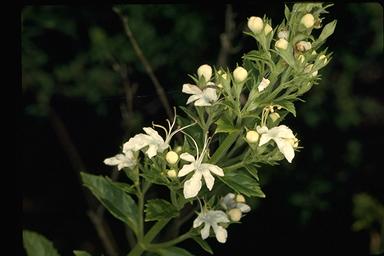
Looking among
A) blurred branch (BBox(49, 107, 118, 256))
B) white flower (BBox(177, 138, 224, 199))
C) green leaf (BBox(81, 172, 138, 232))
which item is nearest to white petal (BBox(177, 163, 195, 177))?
white flower (BBox(177, 138, 224, 199))

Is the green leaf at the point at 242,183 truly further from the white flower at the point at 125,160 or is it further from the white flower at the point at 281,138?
the white flower at the point at 125,160

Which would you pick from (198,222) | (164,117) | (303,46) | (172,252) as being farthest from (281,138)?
(164,117)

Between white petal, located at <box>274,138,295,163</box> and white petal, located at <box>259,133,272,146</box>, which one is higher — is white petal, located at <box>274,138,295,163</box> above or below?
below

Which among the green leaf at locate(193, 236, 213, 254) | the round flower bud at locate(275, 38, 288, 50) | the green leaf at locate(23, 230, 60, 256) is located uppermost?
the round flower bud at locate(275, 38, 288, 50)

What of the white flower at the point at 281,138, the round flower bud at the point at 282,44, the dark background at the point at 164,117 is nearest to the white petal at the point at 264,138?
the white flower at the point at 281,138

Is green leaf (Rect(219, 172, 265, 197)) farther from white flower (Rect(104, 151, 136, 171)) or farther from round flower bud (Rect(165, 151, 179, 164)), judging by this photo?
white flower (Rect(104, 151, 136, 171))

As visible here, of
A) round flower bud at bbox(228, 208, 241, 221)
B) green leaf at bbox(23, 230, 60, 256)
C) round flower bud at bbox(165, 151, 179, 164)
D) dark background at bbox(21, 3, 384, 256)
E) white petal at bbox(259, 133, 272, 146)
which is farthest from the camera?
dark background at bbox(21, 3, 384, 256)

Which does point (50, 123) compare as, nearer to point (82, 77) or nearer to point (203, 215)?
point (82, 77)
